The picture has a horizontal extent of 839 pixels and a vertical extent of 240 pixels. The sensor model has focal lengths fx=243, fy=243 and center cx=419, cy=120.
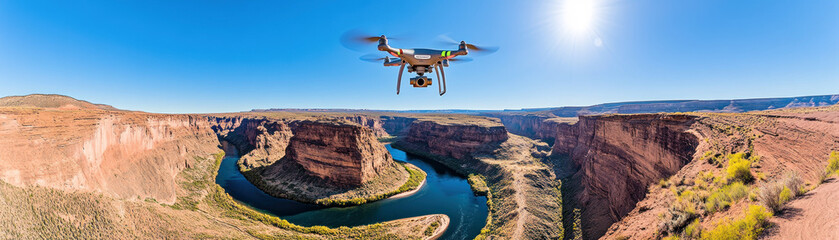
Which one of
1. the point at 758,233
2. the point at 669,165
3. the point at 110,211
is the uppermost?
the point at 758,233

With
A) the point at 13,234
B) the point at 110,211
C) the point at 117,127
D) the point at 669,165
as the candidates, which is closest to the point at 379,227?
the point at 110,211

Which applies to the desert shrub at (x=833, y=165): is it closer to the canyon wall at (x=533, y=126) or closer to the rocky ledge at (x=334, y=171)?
the rocky ledge at (x=334, y=171)

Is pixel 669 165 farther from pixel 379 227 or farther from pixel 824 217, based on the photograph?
pixel 379 227

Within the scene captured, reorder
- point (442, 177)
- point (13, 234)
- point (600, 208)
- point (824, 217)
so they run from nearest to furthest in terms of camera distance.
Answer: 1. point (824, 217)
2. point (13, 234)
3. point (600, 208)
4. point (442, 177)

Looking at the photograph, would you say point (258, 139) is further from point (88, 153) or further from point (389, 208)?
point (389, 208)

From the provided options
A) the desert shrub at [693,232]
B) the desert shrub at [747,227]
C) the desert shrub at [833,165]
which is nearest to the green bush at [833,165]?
the desert shrub at [833,165]

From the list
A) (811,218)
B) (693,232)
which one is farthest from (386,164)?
(811,218)
